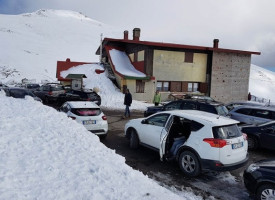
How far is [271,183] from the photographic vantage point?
466cm

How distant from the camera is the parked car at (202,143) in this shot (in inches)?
236

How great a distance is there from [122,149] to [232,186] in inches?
160

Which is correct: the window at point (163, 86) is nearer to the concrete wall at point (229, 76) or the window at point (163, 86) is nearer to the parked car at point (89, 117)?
the concrete wall at point (229, 76)

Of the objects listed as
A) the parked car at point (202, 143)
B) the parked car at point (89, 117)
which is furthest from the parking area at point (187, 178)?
the parked car at point (89, 117)

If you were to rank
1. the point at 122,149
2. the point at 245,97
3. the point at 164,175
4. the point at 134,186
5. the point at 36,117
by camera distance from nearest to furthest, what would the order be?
1. the point at 134,186
2. the point at 164,175
3. the point at 36,117
4. the point at 122,149
5. the point at 245,97

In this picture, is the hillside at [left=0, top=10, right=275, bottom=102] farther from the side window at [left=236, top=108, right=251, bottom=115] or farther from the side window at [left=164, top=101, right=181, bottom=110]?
the side window at [left=236, top=108, right=251, bottom=115]

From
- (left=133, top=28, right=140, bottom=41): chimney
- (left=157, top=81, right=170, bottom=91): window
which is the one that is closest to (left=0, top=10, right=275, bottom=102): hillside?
(left=133, top=28, right=140, bottom=41): chimney

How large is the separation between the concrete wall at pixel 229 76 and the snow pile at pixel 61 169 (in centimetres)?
2499

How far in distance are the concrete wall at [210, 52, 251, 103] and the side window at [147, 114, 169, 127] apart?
72.6 feet

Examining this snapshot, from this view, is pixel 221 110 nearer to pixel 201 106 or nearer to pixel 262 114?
pixel 201 106

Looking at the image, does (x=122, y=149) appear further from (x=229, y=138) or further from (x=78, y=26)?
(x=78, y=26)

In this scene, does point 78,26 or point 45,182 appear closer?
point 45,182

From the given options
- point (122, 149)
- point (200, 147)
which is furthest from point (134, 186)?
point (122, 149)

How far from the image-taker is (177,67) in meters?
27.3
